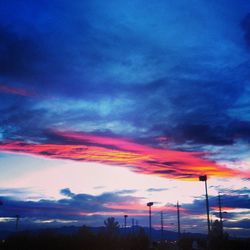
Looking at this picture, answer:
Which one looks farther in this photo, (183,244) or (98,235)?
(183,244)

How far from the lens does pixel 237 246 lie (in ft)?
319

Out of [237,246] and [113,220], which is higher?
[113,220]

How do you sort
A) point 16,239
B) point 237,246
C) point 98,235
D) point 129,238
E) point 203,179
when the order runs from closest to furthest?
1. point 203,179
2. point 16,239
3. point 98,235
4. point 129,238
5. point 237,246

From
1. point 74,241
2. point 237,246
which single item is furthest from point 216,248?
point 74,241

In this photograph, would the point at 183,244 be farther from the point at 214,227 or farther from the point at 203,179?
the point at 203,179

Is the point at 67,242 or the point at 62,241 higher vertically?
the point at 62,241

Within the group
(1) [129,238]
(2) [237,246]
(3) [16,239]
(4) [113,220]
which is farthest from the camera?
(4) [113,220]

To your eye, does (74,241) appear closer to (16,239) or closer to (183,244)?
(16,239)

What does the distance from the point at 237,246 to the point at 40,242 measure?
A: 51049 mm

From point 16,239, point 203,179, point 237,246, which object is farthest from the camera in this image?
point 237,246

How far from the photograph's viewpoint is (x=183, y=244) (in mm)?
102000

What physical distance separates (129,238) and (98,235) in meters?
10.3

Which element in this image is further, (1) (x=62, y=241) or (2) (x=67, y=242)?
(2) (x=67, y=242)

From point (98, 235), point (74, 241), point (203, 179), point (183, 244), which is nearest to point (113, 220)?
point (183, 244)
